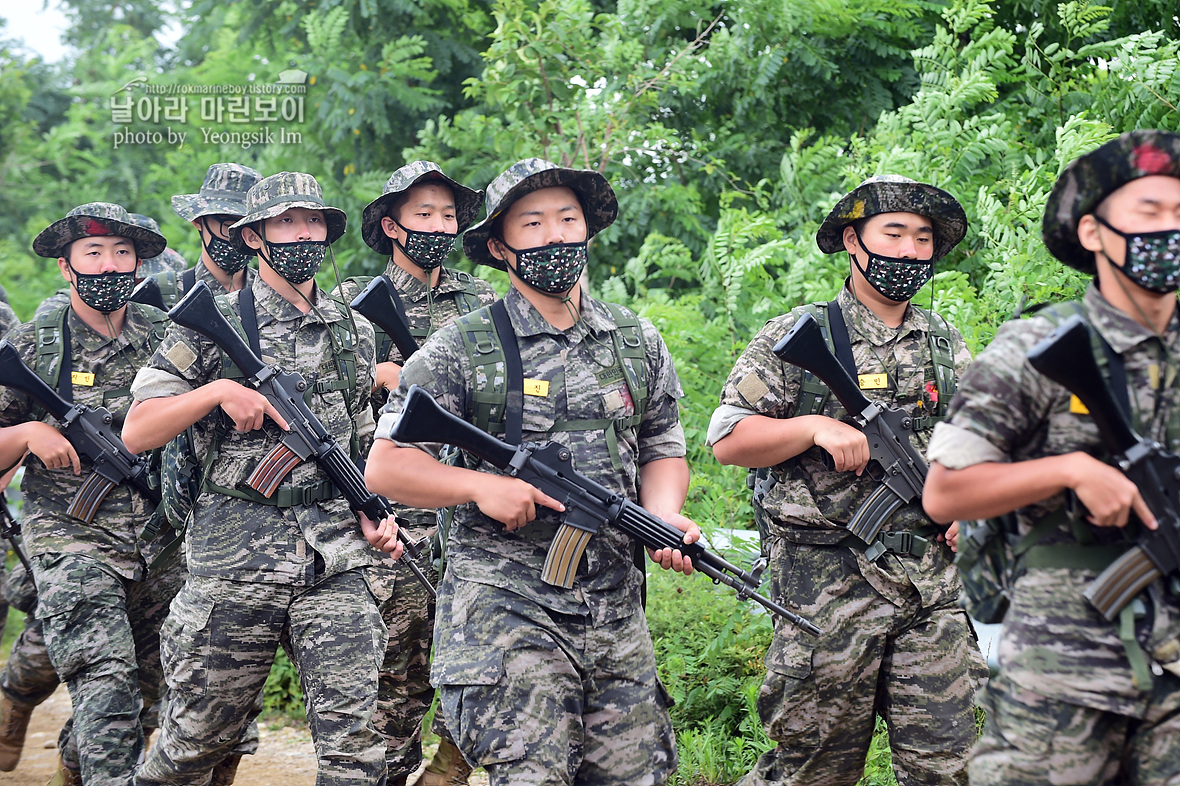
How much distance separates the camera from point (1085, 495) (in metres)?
2.69

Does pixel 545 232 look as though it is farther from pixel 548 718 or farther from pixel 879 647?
pixel 879 647

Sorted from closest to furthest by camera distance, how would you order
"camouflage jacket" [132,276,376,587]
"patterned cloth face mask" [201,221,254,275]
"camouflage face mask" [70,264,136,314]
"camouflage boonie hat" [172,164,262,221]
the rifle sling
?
1. the rifle sling
2. "camouflage jacket" [132,276,376,587]
3. "camouflage face mask" [70,264,136,314]
4. "camouflage boonie hat" [172,164,262,221]
5. "patterned cloth face mask" [201,221,254,275]

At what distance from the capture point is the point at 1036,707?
279cm

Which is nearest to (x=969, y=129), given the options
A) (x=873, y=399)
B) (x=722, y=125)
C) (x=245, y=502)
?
(x=722, y=125)

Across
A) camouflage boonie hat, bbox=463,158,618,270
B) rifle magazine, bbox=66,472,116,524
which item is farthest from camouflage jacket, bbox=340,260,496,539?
camouflage boonie hat, bbox=463,158,618,270

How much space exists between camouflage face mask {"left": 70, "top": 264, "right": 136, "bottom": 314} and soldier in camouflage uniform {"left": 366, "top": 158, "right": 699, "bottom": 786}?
2.64 m

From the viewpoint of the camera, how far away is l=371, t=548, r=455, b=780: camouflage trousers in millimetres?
5578

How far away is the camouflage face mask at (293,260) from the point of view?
483 cm

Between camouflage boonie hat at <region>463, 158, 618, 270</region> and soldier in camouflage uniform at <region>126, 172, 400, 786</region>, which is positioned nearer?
camouflage boonie hat at <region>463, 158, 618, 270</region>

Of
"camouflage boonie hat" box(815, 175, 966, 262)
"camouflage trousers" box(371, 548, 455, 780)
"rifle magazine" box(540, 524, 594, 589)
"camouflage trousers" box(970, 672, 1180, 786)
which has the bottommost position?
"camouflage trousers" box(371, 548, 455, 780)

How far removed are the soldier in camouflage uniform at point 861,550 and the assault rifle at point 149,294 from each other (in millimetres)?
3143

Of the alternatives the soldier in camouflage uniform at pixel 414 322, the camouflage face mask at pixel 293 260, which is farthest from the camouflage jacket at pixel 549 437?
the soldier in camouflage uniform at pixel 414 322

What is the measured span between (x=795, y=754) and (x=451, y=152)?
709 centimetres

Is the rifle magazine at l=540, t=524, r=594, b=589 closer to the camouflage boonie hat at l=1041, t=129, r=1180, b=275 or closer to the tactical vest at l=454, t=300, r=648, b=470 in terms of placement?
the tactical vest at l=454, t=300, r=648, b=470
